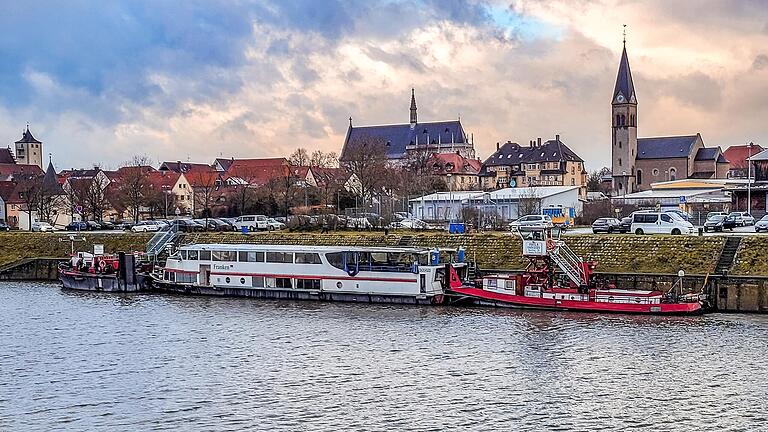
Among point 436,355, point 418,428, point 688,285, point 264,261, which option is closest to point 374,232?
point 264,261

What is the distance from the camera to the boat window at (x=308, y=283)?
55719 mm

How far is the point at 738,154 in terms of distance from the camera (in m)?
192

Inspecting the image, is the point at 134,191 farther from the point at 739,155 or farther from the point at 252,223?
the point at 739,155

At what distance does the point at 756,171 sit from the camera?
302 feet

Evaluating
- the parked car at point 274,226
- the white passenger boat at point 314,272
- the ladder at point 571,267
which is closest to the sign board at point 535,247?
the ladder at point 571,267

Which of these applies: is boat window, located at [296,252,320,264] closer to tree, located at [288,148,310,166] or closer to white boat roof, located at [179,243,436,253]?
white boat roof, located at [179,243,436,253]

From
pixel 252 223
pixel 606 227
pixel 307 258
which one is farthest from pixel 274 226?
pixel 606 227

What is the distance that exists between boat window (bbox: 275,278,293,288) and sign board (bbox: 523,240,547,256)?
14559mm

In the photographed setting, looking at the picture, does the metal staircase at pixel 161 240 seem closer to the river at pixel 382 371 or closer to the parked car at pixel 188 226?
the parked car at pixel 188 226

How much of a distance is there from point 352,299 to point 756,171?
54.3 meters

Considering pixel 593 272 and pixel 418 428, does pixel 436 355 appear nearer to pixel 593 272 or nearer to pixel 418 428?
pixel 418 428

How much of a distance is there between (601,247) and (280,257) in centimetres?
1996

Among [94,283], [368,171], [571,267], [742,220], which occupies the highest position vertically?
[368,171]

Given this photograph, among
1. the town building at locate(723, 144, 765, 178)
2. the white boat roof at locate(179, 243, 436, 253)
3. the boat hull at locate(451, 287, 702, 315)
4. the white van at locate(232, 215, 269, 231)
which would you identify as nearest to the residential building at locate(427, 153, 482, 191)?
the town building at locate(723, 144, 765, 178)
